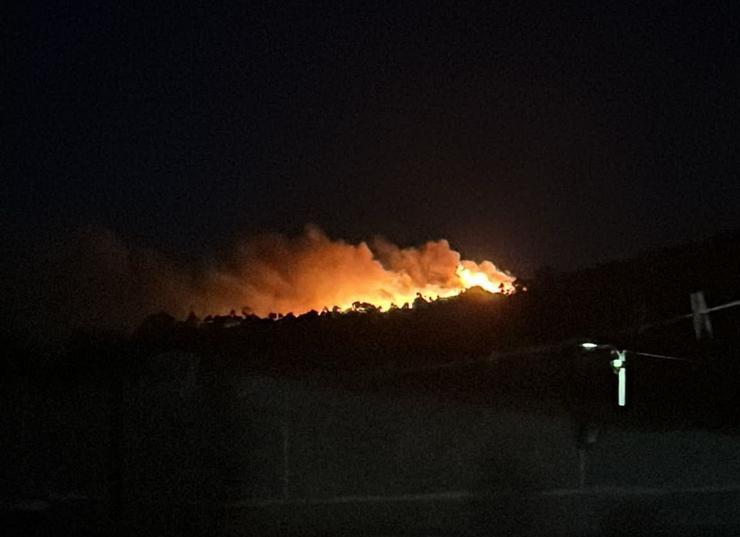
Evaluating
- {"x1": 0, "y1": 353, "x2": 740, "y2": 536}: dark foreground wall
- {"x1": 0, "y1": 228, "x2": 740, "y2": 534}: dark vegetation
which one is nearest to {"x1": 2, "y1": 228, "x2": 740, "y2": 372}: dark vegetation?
{"x1": 0, "y1": 228, "x2": 740, "y2": 534}: dark vegetation

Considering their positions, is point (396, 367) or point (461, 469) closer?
point (461, 469)

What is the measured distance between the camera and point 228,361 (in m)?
8.74

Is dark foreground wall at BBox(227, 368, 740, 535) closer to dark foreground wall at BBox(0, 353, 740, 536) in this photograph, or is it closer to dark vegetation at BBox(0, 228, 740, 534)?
dark foreground wall at BBox(0, 353, 740, 536)

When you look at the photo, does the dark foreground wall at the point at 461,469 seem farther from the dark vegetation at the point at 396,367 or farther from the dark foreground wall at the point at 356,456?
the dark vegetation at the point at 396,367

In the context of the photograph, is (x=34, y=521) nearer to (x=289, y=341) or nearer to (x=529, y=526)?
(x=289, y=341)

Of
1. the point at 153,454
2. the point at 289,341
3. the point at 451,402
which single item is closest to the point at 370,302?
the point at 289,341

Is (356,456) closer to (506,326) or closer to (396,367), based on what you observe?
(396,367)

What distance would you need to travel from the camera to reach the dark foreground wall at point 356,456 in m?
8.15

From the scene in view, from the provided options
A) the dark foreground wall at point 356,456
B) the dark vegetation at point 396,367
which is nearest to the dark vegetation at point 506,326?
the dark vegetation at point 396,367

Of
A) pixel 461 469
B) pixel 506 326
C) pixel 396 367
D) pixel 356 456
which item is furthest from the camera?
pixel 506 326

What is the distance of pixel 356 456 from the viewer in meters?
8.64

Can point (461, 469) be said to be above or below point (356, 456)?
below

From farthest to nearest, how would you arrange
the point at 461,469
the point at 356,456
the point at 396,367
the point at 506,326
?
the point at 506,326, the point at 396,367, the point at 461,469, the point at 356,456

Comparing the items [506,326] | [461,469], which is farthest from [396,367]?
[506,326]
